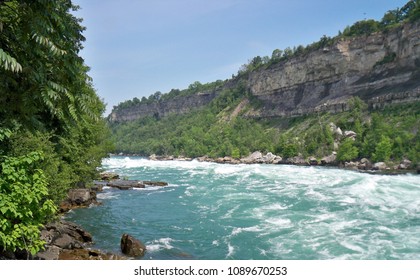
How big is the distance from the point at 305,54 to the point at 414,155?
207ft

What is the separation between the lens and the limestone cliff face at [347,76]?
250 ft

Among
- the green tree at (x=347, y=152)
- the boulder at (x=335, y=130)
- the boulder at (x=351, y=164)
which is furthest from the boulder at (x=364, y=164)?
the boulder at (x=335, y=130)

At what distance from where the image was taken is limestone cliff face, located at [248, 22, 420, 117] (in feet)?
250

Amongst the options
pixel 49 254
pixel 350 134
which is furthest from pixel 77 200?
pixel 350 134

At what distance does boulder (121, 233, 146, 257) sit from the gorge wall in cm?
7214

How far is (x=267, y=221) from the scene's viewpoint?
68.3 ft

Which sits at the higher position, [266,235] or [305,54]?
[305,54]

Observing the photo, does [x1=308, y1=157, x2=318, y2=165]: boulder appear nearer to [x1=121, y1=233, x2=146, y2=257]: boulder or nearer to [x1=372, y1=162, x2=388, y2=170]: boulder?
[x1=372, y1=162, x2=388, y2=170]: boulder

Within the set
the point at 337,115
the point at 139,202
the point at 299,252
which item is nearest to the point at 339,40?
the point at 337,115

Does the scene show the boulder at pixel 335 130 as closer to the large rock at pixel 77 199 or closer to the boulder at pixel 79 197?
the large rock at pixel 77 199

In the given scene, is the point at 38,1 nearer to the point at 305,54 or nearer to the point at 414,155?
the point at 414,155

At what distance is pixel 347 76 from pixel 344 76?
973mm

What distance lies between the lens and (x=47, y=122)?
898cm

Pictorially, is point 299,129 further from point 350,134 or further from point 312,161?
point 312,161
